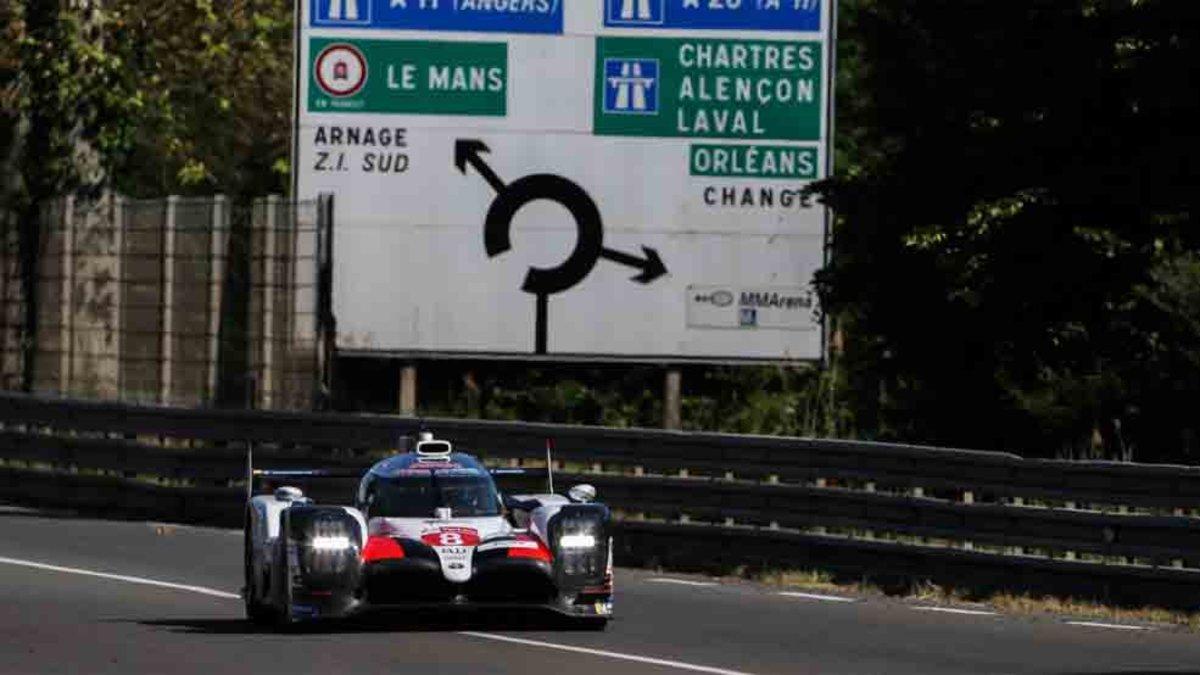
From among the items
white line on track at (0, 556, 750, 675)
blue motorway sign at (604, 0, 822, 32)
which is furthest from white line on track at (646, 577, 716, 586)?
blue motorway sign at (604, 0, 822, 32)

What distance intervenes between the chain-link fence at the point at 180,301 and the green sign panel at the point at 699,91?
3.08 metres

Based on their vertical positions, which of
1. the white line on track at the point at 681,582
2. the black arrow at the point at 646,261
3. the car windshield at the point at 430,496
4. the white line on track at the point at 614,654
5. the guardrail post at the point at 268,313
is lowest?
the white line on track at the point at 681,582

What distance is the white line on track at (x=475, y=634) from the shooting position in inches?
597

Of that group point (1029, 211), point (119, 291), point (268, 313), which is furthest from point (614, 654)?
point (119, 291)

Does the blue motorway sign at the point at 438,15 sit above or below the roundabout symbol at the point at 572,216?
above

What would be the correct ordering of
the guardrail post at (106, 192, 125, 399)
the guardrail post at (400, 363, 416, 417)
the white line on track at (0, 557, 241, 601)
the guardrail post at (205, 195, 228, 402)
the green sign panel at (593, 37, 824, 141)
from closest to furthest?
1. the white line on track at (0, 557, 241, 601)
2. the green sign panel at (593, 37, 824, 141)
3. the guardrail post at (400, 363, 416, 417)
4. the guardrail post at (205, 195, 228, 402)
5. the guardrail post at (106, 192, 125, 399)

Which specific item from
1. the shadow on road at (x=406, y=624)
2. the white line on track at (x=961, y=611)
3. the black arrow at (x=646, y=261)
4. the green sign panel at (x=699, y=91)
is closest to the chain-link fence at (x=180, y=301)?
the black arrow at (x=646, y=261)

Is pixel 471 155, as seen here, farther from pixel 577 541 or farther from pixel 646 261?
pixel 577 541

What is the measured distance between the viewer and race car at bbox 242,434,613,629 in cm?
1647

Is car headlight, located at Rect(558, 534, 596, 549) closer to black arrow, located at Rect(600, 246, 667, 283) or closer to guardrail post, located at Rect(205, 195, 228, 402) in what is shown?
black arrow, located at Rect(600, 246, 667, 283)

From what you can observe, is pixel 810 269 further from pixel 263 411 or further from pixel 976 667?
pixel 976 667

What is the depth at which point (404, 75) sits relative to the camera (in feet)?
94.0

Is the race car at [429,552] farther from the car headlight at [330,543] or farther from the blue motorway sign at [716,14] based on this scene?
the blue motorway sign at [716,14]

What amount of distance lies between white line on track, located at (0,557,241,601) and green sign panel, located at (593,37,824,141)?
341 inches
